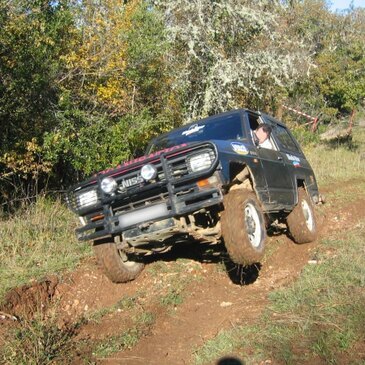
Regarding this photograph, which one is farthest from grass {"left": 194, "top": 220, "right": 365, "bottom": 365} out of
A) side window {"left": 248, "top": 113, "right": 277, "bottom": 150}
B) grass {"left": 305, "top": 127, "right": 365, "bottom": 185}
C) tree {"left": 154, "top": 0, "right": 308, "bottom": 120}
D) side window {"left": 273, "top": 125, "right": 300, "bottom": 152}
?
tree {"left": 154, "top": 0, "right": 308, "bottom": 120}

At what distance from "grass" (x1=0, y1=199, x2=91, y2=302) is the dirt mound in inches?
5.5

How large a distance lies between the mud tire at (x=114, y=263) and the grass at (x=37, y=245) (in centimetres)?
80

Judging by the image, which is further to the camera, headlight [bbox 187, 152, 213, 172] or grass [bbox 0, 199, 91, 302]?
grass [bbox 0, 199, 91, 302]

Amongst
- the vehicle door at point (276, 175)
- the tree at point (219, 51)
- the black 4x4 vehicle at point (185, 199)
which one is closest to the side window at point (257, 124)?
the vehicle door at point (276, 175)

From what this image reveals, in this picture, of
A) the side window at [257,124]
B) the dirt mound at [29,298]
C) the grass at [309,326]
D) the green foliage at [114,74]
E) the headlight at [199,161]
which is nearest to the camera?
the grass at [309,326]

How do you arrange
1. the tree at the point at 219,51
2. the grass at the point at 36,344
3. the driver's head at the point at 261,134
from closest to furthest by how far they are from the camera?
the grass at the point at 36,344 → the driver's head at the point at 261,134 → the tree at the point at 219,51

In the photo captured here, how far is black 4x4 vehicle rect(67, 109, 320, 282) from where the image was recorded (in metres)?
4.76

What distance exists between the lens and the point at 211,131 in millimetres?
6246

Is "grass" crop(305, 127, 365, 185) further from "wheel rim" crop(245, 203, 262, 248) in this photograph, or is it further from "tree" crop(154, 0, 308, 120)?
"wheel rim" crop(245, 203, 262, 248)

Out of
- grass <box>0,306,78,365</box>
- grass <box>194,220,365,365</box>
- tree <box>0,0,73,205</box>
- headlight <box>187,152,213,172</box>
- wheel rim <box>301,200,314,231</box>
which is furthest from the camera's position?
tree <box>0,0,73,205</box>

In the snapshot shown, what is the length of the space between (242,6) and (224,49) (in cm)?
132

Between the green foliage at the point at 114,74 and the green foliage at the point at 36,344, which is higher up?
the green foliage at the point at 114,74

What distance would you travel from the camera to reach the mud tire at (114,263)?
559 cm

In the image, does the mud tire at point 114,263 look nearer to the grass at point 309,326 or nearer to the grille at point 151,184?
the grille at point 151,184
